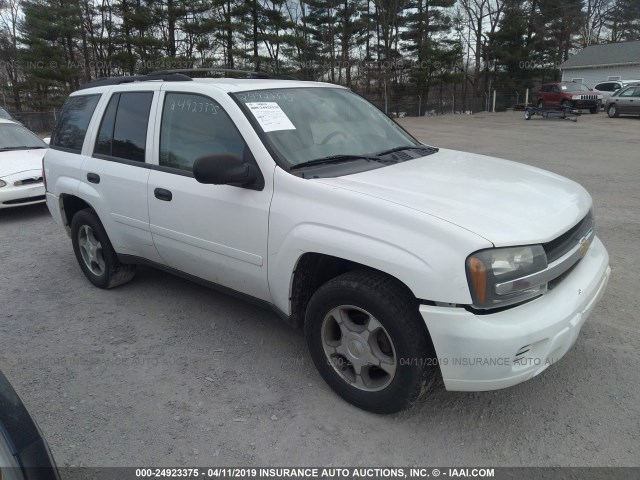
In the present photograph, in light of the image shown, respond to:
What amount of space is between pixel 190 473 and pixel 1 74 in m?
37.2

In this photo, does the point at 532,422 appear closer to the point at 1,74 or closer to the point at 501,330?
the point at 501,330

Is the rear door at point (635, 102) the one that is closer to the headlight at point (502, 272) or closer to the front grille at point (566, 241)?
the front grille at point (566, 241)

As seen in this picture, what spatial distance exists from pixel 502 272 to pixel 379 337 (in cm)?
77

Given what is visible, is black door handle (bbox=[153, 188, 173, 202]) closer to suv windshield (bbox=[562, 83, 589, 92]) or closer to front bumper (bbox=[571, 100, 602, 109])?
front bumper (bbox=[571, 100, 602, 109])

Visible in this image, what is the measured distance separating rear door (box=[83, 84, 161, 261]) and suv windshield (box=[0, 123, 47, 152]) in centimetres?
549

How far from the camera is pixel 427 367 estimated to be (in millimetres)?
2570

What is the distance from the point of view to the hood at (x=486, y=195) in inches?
96.2

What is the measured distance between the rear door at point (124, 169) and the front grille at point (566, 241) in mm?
2826

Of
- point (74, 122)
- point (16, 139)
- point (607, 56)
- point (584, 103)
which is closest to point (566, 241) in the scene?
point (74, 122)

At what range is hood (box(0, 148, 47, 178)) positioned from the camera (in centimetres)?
777

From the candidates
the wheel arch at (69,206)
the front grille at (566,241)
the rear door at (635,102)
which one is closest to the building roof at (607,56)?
the rear door at (635,102)

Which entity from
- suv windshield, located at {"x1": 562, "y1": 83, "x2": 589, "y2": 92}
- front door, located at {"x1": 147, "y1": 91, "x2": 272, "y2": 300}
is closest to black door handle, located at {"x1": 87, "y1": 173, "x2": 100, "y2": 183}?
front door, located at {"x1": 147, "y1": 91, "x2": 272, "y2": 300}

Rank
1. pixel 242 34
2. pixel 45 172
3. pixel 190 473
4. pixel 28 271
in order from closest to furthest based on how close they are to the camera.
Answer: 1. pixel 190 473
2. pixel 45 172
3. pixel 28 271
4. pixel 242 34

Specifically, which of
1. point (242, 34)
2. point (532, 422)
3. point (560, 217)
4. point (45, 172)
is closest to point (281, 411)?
point (532, 422)
